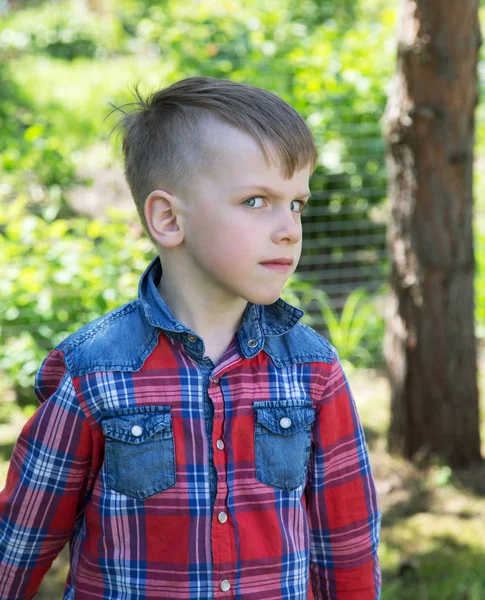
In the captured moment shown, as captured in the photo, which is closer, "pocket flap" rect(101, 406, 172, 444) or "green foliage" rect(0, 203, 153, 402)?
"pocket flap" rect(101, 406, 172, 444)

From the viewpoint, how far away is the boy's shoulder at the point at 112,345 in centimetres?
146

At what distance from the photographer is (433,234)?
11.1 ft

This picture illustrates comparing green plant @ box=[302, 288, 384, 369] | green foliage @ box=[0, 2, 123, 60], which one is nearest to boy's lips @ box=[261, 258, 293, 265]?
green plant @ box=[302, 288, 384, 369]

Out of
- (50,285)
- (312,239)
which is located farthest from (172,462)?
(312,239)

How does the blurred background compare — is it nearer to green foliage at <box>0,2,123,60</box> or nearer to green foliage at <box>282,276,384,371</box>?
green foliage at <box>282,276,384,371</box>

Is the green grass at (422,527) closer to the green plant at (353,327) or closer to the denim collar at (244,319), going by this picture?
the green plant at (353,327)

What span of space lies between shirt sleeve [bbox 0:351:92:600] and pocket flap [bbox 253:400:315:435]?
1.05 ft

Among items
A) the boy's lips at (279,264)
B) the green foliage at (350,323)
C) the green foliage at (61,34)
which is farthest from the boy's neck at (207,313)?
the green foliage at (61,34)

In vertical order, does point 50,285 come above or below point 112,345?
below

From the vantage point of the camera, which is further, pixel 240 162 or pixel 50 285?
pixel 50 285

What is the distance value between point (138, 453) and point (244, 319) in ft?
1.08

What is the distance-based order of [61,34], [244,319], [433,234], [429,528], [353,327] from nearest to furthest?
[244,319] → [429,528] → [433,234] → [353,327] → [61,34]

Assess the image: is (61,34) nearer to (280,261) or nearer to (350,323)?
(350,323)

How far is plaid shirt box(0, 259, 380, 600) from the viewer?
1444mm
